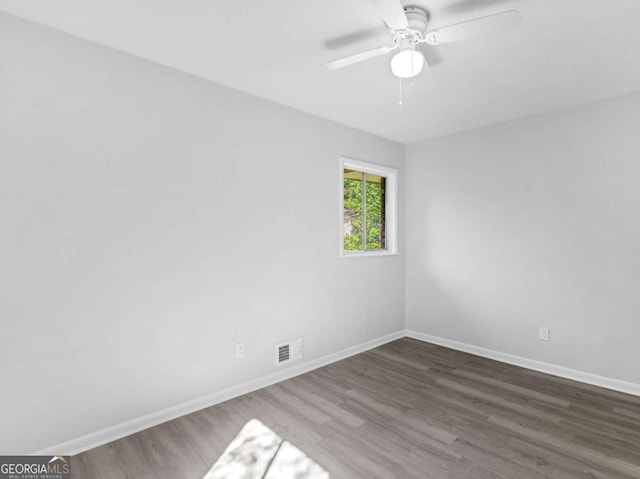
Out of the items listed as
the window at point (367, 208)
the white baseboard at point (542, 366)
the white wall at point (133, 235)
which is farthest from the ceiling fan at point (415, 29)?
the white baseboard at point (542, 366)

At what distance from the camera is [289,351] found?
3.11 metres

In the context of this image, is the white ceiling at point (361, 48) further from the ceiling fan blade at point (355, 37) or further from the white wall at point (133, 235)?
the white wall at point (133, 235)

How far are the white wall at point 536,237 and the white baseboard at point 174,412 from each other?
152 cm

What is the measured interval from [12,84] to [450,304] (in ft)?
13.4

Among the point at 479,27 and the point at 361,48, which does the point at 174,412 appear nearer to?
the point at 361,48

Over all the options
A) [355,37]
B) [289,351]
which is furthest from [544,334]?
[355,37]

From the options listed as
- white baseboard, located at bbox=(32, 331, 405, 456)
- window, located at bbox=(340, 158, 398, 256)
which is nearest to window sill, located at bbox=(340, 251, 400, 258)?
window, located at bbox=(340, 158, 398, 256)

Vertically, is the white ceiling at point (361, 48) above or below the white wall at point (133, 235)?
above

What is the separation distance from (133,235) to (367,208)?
260 centimetres

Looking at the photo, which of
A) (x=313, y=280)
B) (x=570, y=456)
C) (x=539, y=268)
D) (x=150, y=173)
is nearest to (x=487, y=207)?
(x=539, y=268)

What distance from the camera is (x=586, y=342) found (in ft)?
9.91

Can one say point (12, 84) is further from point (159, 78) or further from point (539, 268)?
point (539, 268)

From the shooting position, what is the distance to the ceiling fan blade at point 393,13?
149 centimetres

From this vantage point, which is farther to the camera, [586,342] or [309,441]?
[586,342]
